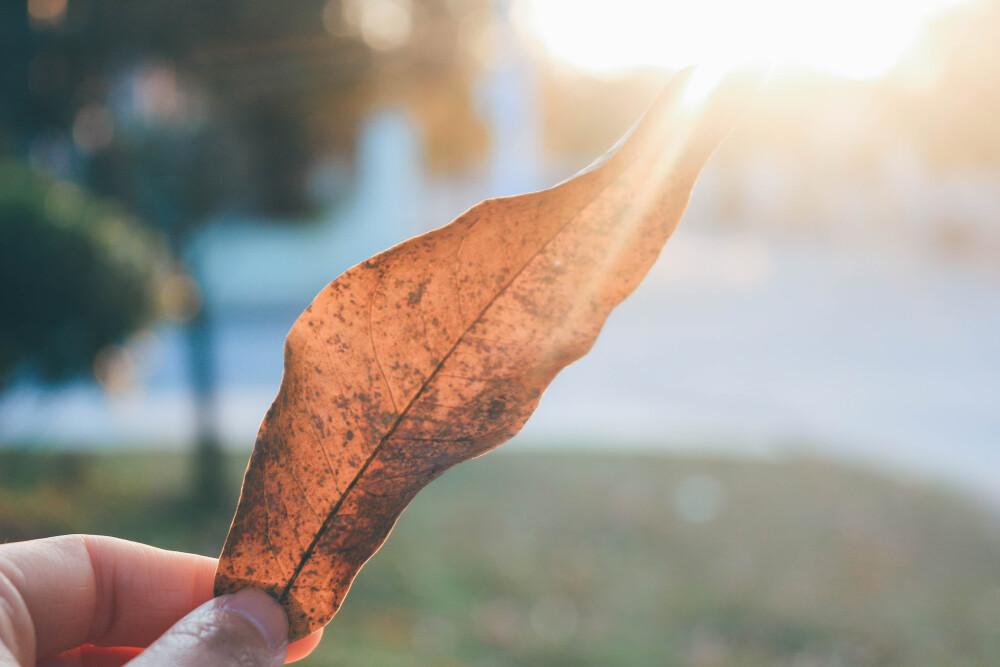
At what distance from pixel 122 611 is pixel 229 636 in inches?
12.9

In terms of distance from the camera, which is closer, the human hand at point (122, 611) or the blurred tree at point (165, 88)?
the human hand at point (122, 611)

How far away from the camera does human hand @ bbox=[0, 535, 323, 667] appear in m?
0.72

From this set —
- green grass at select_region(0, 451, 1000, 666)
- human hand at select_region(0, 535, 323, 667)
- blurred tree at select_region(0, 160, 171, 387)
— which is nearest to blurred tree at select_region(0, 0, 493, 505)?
blurred tree at select_region(0, 160, 171, 387)

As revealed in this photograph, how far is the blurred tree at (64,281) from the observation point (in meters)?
3.19

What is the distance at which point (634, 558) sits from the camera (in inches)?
129

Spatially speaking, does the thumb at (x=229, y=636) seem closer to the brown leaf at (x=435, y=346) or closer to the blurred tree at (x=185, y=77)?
the brown leaf at (x=435, y=346)

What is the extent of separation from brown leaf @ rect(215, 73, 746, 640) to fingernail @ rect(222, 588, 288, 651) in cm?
1

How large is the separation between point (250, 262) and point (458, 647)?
8.33 meters

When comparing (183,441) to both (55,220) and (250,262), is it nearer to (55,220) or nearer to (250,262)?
(55,220)

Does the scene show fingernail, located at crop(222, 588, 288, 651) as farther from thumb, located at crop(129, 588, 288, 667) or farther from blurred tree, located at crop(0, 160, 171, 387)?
blurred tree, located at crop(0, 160, 171, 387)

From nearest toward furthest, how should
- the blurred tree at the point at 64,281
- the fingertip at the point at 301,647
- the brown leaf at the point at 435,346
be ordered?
the brown leaf at the point at 435,346, the fingertip at the point at 301,647, the blurred tree at the point at 64,281

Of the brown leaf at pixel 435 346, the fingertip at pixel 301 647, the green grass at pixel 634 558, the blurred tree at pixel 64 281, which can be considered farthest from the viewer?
the blurred tree at pixel 64 281

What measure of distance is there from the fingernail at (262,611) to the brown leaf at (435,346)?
Result: 14mm

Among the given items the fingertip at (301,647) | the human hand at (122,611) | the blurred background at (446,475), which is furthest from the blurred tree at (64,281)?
the fingertip at (301,647)
